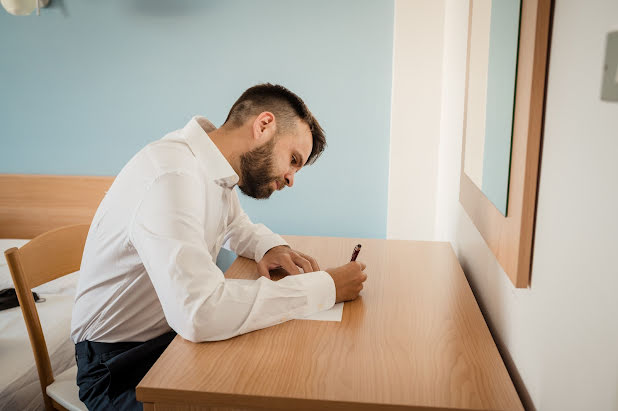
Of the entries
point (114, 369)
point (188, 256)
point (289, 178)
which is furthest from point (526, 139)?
point (114, 369)

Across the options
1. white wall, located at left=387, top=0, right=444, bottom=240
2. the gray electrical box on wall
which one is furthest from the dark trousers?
white wall, located at left=387, top=0, right=444, bottom=240

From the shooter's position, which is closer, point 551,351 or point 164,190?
point 551,351

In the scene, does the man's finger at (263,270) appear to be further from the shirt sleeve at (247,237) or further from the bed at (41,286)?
the bed at (41,286)

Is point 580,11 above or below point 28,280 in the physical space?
above

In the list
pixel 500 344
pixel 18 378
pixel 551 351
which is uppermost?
pixel 551 351

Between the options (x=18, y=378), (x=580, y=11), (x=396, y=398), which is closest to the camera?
(x=580, y=11)

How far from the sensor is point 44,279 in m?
1.65

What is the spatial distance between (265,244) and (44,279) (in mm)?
678

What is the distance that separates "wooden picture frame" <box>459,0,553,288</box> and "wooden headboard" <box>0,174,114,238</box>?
2.37m

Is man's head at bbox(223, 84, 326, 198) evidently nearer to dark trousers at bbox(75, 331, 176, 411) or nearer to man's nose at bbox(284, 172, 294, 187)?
man's nose at bbox(284, 172, 294, 187)

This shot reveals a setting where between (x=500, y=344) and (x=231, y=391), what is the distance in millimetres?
625

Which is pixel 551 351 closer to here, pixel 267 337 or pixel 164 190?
pixel 267 337

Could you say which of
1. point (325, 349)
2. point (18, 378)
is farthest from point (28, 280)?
point (325, 349)

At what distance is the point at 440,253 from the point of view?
1.74 metres
